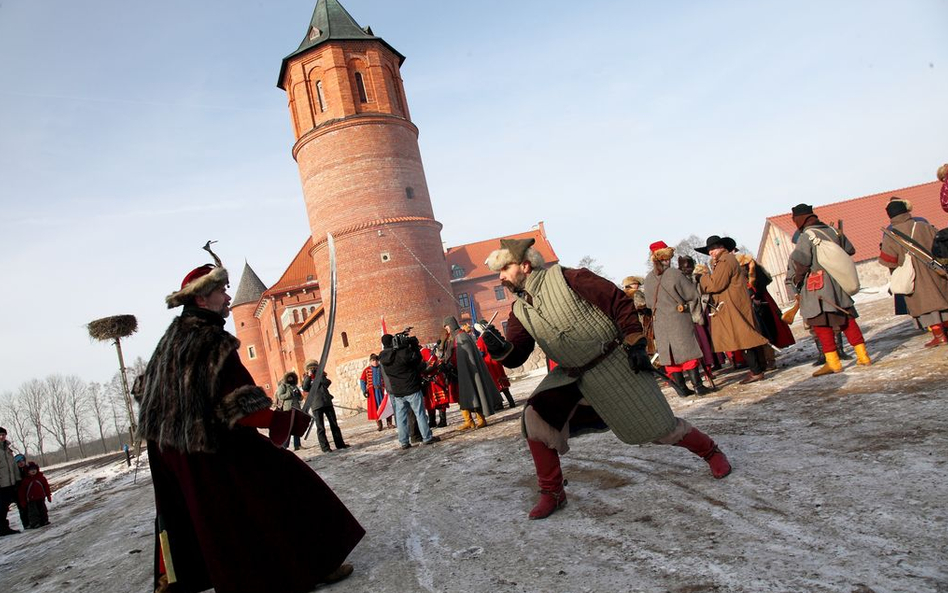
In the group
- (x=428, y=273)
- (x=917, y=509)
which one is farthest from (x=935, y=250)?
(x=428, y=273)

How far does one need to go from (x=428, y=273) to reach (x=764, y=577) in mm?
30030

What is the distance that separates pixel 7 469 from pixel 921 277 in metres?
13.2

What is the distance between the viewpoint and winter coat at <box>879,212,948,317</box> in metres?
6.45

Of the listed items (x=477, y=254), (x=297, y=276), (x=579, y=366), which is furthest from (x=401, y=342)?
(x=477, y=254)

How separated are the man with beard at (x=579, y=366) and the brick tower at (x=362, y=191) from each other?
2737 cm

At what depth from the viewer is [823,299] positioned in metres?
6.52

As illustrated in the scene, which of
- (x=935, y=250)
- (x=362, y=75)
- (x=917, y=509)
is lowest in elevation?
(x=917, y=509)

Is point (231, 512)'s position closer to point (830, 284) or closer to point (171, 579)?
point (171, 579)

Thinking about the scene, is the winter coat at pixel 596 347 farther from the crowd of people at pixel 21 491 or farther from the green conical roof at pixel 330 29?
the green conical roof at pixel 330 29

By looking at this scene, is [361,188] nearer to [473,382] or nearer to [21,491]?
[21,491]

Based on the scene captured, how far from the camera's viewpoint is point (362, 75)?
32406 mm

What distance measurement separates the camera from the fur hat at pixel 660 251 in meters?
7.22

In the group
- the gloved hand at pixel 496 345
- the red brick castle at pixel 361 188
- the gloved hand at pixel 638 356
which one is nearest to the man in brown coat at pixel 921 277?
the gloved hand at pixel 638 356

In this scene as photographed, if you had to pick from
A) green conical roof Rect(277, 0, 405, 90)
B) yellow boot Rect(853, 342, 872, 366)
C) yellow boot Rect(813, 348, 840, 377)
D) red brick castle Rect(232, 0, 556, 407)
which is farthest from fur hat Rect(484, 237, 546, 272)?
green conical roof Rect(277, 0, 405, 90)
